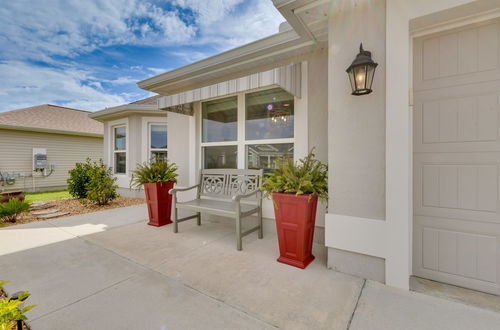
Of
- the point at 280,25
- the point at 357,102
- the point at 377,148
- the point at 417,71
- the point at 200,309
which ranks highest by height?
the point at 280,25

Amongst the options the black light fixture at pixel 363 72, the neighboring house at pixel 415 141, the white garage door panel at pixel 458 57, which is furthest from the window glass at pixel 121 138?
the white garage door panel at pixel 458 57

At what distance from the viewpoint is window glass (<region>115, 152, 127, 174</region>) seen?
744cm

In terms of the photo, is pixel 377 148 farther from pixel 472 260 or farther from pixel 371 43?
pixel 472 260

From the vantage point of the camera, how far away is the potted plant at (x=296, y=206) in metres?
2.29

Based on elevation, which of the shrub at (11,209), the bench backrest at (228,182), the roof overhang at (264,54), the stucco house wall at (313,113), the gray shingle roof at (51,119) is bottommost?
the shrub at (11,209)

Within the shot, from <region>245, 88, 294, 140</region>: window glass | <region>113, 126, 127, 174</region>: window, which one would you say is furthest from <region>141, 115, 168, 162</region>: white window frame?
<region>245, 88, 294, 140</region>: window glass

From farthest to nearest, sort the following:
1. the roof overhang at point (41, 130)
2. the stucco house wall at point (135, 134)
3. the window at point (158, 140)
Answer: the roof overhang at point (41, 130) < the window at point (158, 140) < the stucco house wall at point (135, 134)

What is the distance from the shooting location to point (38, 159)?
9.11 m

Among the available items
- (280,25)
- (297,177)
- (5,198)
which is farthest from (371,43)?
(5,198)

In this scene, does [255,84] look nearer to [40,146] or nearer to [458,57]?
[458,57]

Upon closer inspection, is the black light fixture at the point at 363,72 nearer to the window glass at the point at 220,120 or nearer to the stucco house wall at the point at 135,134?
the window glass at the point at 220,120

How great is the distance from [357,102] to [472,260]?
173cm

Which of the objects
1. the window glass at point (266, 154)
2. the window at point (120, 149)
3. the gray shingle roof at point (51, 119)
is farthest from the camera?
the gray shingle roof at point (51, 119)

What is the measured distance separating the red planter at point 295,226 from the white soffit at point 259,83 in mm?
1435
